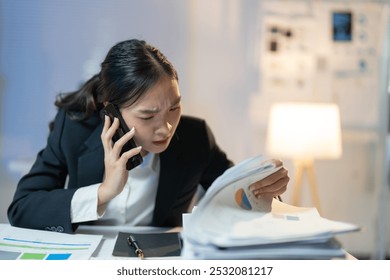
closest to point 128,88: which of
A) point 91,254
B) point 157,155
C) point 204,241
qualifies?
point 157,155

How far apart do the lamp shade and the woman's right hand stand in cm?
84

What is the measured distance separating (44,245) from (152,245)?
0.68 ft

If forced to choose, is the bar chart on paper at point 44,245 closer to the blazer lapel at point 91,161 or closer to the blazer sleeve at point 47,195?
the blazer sleeve at point 47,195

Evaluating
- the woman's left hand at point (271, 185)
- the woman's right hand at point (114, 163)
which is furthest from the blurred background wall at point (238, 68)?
the woman's left hand at point (271, 185)

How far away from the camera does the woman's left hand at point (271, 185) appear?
0.85 meters

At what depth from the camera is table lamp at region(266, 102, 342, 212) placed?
1.74 meters

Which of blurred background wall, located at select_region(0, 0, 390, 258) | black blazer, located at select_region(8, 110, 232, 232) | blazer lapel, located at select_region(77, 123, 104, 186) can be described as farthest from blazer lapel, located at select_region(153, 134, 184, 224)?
blurred background wall, located at select_region(0, 0, 390, 258)

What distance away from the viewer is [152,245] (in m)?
0.93

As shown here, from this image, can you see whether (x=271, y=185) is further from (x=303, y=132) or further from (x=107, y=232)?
(x=303, y=132)

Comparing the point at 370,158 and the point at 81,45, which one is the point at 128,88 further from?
the point at 370,158

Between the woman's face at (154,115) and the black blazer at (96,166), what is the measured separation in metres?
0.10

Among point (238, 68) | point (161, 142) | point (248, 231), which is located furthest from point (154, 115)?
point (238, 68)

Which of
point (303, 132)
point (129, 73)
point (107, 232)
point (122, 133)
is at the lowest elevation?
point (107, 232)

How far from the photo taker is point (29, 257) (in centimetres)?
87
